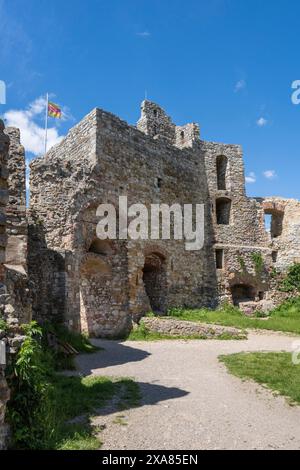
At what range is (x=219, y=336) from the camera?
14570 mm

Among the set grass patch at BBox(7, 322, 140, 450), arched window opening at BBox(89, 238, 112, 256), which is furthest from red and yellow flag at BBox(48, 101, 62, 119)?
grass patch at BBox(7, 322, 140, 450)

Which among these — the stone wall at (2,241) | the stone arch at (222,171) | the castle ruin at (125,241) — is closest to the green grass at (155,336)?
the castle ruin at (125,241)

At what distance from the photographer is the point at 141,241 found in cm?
1709

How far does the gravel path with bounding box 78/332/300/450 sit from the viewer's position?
4941mm

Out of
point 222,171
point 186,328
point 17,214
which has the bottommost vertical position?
point 186,328

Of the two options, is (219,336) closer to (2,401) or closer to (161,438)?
(161,438)

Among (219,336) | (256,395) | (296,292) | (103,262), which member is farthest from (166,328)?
(296,292)

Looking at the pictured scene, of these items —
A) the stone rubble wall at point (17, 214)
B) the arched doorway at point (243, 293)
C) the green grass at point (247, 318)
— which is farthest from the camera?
the arched doorway at point (243, 293)

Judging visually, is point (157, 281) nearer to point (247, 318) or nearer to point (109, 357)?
point (247, 318)

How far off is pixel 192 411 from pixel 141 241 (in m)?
11.3

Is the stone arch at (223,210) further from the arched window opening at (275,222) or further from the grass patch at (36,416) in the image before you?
the grass patch at (36,416)

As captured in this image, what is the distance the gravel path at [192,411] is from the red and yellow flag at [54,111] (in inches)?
528

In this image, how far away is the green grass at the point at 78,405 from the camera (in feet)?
15.3

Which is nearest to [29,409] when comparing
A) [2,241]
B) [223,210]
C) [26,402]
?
[26,402]
